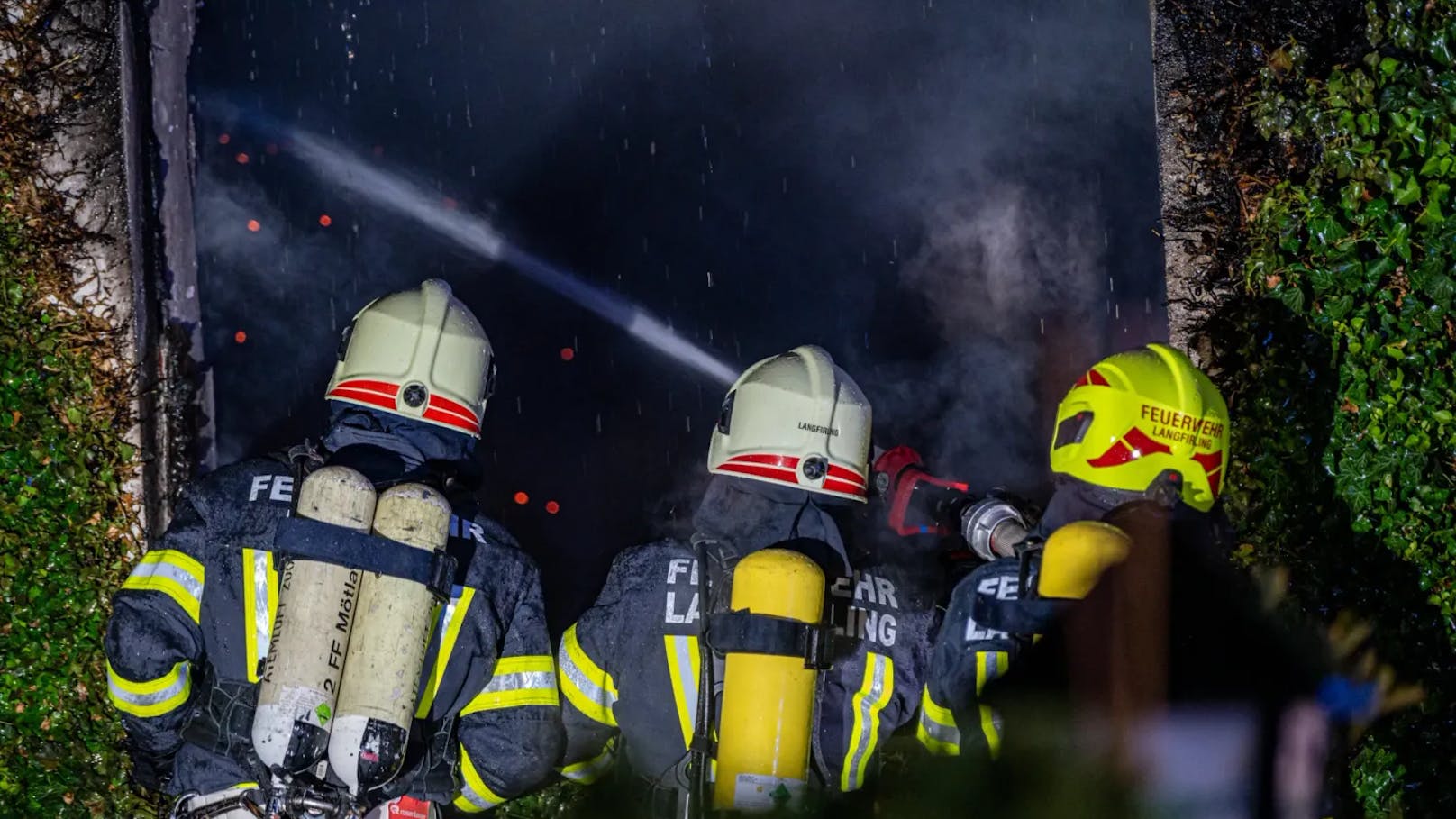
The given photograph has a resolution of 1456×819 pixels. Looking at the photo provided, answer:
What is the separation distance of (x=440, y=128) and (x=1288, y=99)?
14.1ft

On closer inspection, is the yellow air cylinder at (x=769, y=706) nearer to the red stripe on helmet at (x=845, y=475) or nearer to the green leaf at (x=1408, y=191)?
the red stripe on helmet at (x=845, y=475)

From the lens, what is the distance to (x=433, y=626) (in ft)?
14.3

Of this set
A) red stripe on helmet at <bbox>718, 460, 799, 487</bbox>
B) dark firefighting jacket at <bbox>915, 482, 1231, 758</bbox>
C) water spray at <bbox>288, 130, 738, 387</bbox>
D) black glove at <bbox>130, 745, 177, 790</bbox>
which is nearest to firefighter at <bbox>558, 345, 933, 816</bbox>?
red stripe on helmet at <bbox>718, 460, 799, 487</bbox>

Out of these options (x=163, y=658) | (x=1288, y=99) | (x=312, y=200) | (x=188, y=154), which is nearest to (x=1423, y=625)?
(x=1288, y=99)

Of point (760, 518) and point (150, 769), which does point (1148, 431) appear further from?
point (150, 769)

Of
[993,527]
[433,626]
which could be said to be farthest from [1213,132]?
[433,626]

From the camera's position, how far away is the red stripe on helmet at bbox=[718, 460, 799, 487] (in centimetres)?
470

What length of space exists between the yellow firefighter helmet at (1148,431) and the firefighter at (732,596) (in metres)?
0.80

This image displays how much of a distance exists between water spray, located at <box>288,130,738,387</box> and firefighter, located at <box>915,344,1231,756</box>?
2.56 meters

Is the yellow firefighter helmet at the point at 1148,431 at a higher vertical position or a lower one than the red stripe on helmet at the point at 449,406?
higher

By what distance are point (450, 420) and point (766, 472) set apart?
120 centimetres

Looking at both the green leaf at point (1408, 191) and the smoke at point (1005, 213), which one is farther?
the smoke at point (1005, 213)

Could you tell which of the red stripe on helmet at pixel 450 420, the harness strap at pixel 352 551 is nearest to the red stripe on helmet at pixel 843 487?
the red stripe on helmet at pixel 450 420

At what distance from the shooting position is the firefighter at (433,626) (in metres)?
4.28
